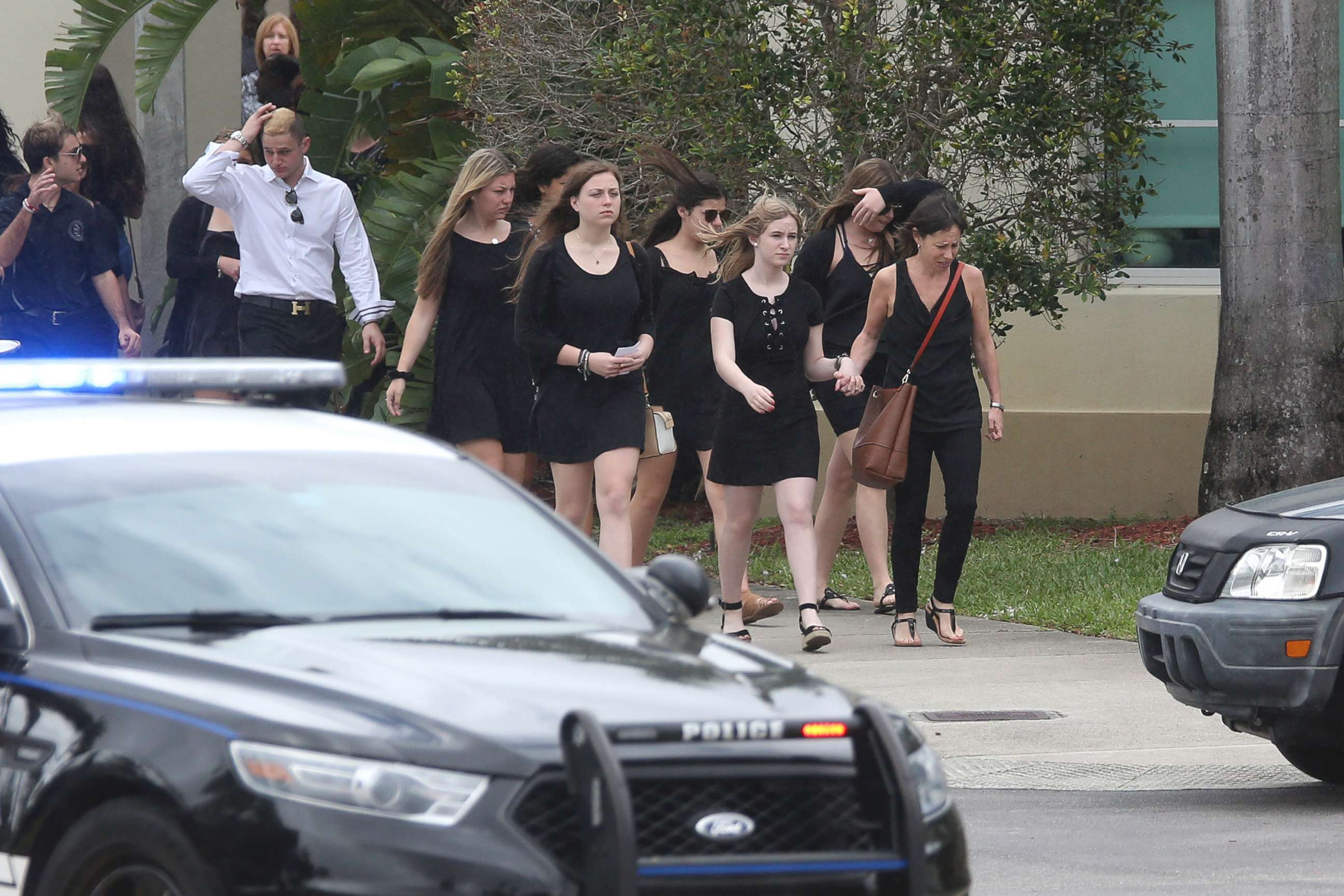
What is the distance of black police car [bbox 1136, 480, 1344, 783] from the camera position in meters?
6.25

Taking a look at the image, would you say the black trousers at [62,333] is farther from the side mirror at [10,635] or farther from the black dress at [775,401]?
the side mirror at [10,635]

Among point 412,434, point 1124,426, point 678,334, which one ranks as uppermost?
point 412,434

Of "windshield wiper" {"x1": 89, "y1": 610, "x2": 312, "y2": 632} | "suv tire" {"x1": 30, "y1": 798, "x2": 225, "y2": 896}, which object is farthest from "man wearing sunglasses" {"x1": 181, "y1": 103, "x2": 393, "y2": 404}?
"suv tire" {"x1": 30, "y1": 798, "x2": 225, "y2": 896}

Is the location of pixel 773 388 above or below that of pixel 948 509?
above

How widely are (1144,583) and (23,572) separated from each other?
828cm

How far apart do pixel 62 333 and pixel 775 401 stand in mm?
4954

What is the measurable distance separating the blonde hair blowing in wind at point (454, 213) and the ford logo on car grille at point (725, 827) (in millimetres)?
6295

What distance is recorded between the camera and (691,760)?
3.66 meters

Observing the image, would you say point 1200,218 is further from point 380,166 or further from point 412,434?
point 412,434

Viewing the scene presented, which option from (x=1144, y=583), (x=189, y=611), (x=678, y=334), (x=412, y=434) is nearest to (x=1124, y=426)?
(x=1144, y=583)

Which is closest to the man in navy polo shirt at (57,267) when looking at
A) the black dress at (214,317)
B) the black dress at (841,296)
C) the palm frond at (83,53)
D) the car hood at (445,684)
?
the black dress at (214,317)

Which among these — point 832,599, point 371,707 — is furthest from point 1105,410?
point 371,707

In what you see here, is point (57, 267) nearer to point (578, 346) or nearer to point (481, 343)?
point (481, 343)

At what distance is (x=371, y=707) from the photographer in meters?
3.68
